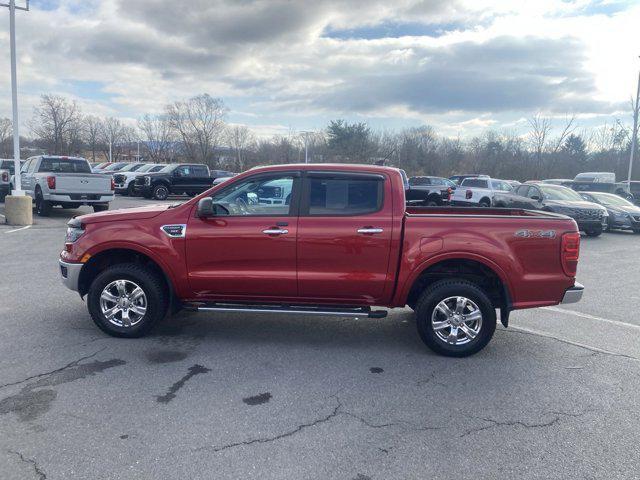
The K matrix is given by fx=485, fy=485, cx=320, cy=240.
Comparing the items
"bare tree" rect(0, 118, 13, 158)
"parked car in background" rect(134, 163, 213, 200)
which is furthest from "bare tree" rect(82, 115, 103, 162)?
"parked car in background" rect(134, 163, 213, 200)

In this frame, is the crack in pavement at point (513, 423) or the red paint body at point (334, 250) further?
the red paint body at point (334, 250)

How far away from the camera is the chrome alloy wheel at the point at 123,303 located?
5227 mm

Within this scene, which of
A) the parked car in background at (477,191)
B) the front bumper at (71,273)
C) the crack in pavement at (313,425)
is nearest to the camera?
the crack in pavement at (313,425)

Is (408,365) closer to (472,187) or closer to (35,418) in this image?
(35,418)

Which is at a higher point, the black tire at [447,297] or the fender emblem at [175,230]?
the fender emblem at [175,230]

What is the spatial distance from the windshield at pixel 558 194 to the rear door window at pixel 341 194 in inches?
537

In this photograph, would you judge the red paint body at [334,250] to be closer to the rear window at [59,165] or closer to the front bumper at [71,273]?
the front bumper at [71,273]

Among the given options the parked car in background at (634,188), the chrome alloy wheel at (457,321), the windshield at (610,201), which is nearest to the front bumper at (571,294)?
the chrome alloy wheel at (457,321)

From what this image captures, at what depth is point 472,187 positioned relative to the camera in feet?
72.6

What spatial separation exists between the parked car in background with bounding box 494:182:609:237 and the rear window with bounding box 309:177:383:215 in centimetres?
1207

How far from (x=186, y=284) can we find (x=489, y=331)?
3.18 meters

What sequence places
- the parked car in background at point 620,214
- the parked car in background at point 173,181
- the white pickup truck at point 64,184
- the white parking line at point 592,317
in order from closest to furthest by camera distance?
the white parking line at point 592,317 → the white pickup truck at point 64,184 → the parked car in background at point 620,214 → the parked car in background at point 173,181

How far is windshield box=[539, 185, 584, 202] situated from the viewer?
54.7 feet

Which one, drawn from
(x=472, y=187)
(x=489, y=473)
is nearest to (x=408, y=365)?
(x=489, y=473)
